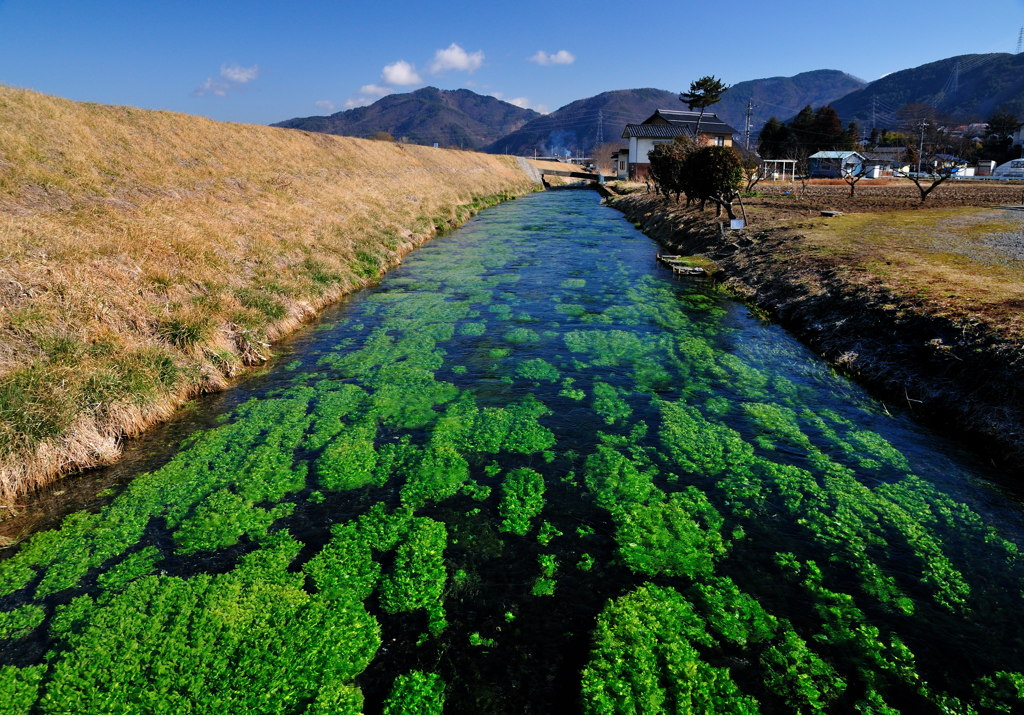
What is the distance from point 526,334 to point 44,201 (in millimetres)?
15584

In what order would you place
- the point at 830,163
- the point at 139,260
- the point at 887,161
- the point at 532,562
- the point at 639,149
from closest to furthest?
the point at 532,562 → the point at 139,260 → the point at 830,163 → the point at 639,149 → the point at 887,161

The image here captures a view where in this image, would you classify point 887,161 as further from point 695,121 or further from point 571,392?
point 571,392

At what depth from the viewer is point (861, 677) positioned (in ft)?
16.8

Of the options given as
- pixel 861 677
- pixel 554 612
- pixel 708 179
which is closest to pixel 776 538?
pixel 861 677

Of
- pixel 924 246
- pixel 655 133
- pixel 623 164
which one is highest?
pixel 655 133

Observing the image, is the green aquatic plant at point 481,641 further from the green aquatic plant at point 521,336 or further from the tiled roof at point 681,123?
the tiled roof at point 681,123

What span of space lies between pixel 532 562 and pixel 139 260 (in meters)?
12.9

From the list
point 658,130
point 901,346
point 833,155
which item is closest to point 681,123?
point 658,130

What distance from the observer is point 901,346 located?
11.7m

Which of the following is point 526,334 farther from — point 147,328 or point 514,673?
point 514,673

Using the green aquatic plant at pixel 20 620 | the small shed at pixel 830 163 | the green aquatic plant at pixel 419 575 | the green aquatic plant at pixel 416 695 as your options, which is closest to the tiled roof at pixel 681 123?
the small shed at pixel 830 163

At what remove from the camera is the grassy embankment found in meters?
8.90

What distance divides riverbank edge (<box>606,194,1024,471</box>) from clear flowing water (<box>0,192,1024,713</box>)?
0.74 metres

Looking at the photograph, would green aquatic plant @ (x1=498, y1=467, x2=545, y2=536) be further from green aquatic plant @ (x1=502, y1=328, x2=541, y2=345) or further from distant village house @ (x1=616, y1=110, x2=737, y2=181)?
distant village house @ (x1=616, y1=110, x2=737, y2=181)
